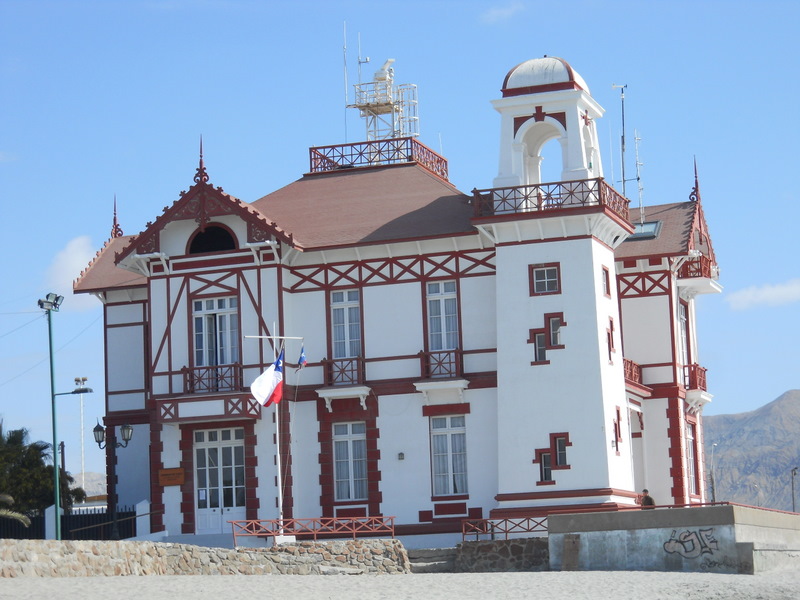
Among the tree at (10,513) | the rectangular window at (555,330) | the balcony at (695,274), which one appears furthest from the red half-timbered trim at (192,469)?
the balcony at (695,274)

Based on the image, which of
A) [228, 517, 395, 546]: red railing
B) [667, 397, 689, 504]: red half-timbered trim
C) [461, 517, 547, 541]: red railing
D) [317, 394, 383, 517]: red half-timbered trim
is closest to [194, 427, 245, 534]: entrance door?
[228, 517, 395, 546]: red railing

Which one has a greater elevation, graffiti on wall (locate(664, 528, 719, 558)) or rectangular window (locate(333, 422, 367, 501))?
rectangular window (locate(333, 422, 367, 501))

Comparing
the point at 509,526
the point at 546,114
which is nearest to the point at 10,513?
the point at 509,526

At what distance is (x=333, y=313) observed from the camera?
42.3m

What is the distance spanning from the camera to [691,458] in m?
45.4

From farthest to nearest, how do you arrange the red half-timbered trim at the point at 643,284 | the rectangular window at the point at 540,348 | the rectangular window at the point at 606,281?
the red half-timbered trim at the point at 643,284 < the rectangular window at the point at 606,281 < the rectangular window at the point at 540,348

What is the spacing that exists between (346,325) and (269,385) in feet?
11.7

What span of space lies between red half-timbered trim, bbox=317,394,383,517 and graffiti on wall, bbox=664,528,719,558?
9.28 m

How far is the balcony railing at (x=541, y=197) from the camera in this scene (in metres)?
40.0

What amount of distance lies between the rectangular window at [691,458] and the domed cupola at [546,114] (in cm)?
886

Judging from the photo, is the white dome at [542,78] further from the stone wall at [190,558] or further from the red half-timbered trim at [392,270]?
the stone wall at [190,558]

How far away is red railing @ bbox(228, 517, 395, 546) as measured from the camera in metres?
39.2

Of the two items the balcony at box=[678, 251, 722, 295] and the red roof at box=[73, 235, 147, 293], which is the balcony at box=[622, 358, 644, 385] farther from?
the red roof at box=[73, 235, 147, 293]

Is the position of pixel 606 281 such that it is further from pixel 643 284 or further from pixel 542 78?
pixel 542 78
